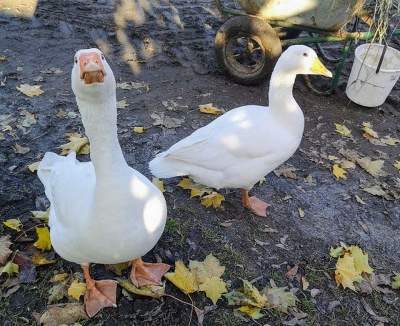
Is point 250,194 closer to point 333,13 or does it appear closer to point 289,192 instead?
point 289,192

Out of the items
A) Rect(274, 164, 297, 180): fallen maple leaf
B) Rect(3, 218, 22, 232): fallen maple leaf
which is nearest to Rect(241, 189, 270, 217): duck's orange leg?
Rect(274, 164, 297, 180): fallen maple leaf

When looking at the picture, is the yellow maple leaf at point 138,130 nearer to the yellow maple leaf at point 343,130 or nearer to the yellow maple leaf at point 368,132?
the yellow maple leaf at point 343,130

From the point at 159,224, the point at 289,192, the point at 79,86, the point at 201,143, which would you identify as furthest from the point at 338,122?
the point at 79,86

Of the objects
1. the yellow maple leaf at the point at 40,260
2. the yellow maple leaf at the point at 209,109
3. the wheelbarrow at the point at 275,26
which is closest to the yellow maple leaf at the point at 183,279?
the yellow maple leaf at the point at 40,260

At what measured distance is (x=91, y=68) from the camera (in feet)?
5.21

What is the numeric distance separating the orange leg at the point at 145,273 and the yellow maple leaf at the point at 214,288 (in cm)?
26

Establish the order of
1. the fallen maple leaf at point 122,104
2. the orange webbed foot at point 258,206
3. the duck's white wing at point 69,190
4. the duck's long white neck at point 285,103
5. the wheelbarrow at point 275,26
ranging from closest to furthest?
the duck's white wing at point 69,190 → the duck's long white neck at point 285,103 → the orange webbed foot at point 258,206 → the wheelbarrow at point 275,26 → the fallen maple leaf at point 122,104

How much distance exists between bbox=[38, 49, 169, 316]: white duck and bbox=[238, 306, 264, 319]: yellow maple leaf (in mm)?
675

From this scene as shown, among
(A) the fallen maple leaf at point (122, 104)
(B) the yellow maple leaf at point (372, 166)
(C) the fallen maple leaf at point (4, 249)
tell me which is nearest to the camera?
(C) the fallen maple leaf at point (4, 249)

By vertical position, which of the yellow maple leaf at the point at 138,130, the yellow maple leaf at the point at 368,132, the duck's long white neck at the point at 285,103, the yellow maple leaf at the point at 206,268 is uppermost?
the duck's long white neck at the point at 285,103

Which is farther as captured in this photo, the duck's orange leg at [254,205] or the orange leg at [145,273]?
→ the duck's orange leg at [254,205]

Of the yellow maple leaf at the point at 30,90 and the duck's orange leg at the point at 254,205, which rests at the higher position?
the yellow maple leaf at the point at 30,90

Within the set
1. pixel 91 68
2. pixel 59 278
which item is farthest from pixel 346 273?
pixel 91 68

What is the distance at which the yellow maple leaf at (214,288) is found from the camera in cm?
239
